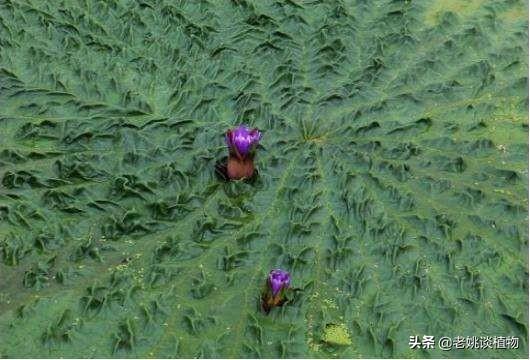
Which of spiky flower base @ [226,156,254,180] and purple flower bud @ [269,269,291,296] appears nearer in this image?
purple flower bud @ [269,269,291,296]

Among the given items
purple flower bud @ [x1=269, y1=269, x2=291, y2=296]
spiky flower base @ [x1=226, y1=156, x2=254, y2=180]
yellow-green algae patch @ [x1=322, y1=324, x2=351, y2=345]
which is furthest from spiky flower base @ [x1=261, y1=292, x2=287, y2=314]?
spiky flower base @ [x1=226, y1=156, x2=254, y2=180]

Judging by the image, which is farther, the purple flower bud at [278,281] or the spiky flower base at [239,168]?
the spiky flower base at [239,168]

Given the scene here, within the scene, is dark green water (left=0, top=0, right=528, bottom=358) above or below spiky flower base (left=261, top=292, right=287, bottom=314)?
above

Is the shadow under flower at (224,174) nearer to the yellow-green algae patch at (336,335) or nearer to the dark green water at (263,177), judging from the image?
the dark green water at (263,177)

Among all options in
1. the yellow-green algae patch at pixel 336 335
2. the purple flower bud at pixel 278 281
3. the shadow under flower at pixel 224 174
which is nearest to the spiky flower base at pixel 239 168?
the shadow under flower at pixel 224 174

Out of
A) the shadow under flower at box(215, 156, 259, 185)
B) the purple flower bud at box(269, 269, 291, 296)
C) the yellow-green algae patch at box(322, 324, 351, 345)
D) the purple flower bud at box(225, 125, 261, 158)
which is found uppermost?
the purple flower bud at box(225, 125, 261, 158)

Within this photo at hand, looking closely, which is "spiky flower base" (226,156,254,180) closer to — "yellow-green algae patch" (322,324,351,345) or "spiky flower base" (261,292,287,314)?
"spiky flower base" (261,292,287,314)

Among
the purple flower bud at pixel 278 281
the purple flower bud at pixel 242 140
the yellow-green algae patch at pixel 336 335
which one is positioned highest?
the purple flower bud at pixel 242 140
